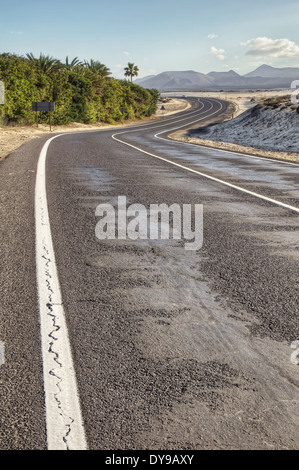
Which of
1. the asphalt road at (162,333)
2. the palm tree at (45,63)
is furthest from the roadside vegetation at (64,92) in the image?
the asphalt road at (162,333)

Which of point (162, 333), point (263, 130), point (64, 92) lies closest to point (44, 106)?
point (64, 92)

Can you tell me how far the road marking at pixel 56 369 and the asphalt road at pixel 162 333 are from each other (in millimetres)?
22

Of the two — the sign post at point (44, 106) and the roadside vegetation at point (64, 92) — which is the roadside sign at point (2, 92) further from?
the sign post at point (44, 106)

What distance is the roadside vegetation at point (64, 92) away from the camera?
1403 inches

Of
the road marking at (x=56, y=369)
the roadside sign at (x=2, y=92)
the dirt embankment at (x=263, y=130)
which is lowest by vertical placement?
the road marking at (x=56, y=369)

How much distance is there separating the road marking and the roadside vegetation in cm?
3196

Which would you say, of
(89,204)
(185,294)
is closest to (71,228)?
(89,204)

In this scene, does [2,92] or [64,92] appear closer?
[2,92]

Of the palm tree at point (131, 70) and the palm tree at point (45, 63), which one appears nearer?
the palm tree at point (45, 63)

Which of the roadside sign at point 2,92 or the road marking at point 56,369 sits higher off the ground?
the roadside sign at point 2,92

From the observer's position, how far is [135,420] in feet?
8.39

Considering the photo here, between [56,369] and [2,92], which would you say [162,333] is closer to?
[56,369]

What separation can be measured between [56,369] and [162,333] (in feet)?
2.87

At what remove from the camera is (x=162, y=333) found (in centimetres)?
356
